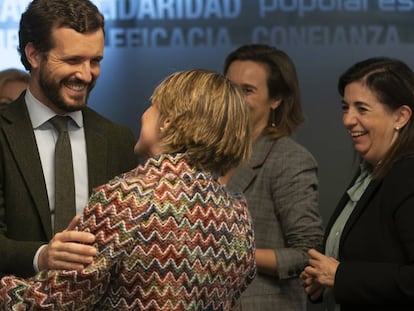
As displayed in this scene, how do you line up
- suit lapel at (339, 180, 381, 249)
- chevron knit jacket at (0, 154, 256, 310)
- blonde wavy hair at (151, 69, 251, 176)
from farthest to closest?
suit lapel at (339, 180, 381, 249) < blonde wavy hair at (151, 69, 251, 176) < chevron knit jacket at (0, 154, 256, 310)

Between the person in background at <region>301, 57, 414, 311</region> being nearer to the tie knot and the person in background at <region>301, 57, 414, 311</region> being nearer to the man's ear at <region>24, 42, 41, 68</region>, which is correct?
the tie knot

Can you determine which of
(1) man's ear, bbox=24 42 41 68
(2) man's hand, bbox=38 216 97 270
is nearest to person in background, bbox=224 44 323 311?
(1) man's ear, bbox=24 42 41 68

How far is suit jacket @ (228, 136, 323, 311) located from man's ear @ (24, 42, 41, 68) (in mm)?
873

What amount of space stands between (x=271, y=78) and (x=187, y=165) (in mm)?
1560

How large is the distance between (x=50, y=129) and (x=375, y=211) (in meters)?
0.98

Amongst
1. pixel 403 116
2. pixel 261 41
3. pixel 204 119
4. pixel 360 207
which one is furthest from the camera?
pixel 261 41

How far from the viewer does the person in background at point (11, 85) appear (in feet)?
14.5

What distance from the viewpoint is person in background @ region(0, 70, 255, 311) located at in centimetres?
203

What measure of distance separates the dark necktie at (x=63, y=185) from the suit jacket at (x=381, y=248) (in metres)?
0.84

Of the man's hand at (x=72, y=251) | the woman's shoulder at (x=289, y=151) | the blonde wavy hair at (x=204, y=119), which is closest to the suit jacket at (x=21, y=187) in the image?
the man's hand at (x=72, y=251)

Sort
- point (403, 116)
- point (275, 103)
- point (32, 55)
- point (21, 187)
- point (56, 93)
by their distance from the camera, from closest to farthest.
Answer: point (21, 187)
point (56, 93)
point (32, 55)
point (403, 116)
point (275, 103)

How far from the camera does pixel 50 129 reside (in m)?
2.76

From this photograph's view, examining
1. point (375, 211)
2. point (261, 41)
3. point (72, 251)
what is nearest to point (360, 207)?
point (375, 211)

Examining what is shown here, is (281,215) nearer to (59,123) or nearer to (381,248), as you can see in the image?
(381,248)
